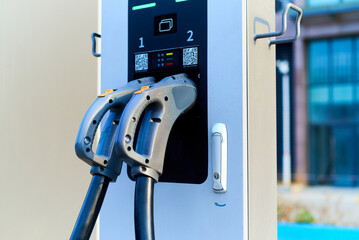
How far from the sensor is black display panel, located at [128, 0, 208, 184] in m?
1.76

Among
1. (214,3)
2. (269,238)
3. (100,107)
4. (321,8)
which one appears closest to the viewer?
(100,107)

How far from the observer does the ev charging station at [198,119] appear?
1.62 meters

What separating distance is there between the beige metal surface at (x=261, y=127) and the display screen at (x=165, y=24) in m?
0.30

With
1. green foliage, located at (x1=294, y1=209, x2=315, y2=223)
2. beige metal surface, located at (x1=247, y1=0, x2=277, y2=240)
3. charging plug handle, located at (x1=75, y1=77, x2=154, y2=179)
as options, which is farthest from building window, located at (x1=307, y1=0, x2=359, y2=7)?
charging plug handle, located at (x1=75, y1=77, x2=154, y2=179)

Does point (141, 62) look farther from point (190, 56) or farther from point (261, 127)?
point (261, 127)

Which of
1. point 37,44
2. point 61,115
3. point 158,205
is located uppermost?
point 37,44

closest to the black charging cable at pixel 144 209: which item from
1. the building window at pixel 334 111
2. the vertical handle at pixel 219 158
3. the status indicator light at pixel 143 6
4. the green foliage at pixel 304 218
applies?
the vertical handle at pixel 219 158

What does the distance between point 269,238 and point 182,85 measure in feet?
2.41

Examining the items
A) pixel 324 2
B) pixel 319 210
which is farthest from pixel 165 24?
pixel 324 2

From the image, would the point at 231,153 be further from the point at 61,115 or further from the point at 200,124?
the point at 61,115

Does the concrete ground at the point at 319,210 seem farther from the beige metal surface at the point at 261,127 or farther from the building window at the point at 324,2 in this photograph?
the building window at the point at 324,2

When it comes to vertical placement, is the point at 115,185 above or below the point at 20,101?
below

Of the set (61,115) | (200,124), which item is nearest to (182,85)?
(200,124)

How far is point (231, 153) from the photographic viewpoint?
1691mm
